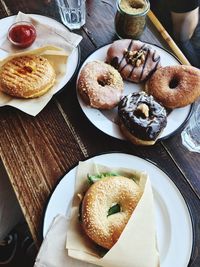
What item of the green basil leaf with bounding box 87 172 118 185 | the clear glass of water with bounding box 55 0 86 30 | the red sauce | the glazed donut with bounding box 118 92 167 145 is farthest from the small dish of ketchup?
the green basil leaf with bounding box 87 172 118 185

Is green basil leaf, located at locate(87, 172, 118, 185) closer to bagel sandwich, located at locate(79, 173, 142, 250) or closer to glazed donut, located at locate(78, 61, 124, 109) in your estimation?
bagel sandwich, located at locate(79, 173, 142, 250)

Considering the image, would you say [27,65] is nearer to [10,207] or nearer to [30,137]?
[30,137]

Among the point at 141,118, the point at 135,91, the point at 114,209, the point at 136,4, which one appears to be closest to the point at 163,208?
the point at 114,209

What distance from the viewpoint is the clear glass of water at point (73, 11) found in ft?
3.93

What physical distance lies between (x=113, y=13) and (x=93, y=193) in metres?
0.63

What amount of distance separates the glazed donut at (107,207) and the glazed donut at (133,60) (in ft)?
1.06

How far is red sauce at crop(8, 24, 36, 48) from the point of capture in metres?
1.16

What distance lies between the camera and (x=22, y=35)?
3.82ft

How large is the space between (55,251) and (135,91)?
49 centimetres

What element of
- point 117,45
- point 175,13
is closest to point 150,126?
point 117,45

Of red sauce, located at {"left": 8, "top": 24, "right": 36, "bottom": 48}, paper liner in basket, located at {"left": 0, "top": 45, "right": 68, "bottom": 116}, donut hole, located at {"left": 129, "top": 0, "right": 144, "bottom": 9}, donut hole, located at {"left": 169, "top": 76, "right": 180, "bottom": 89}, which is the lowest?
donut hole, located at {"left": 169, "top": 76, "right": 180, "bottom": 89}


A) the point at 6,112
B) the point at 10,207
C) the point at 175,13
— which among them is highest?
the point at 6,112

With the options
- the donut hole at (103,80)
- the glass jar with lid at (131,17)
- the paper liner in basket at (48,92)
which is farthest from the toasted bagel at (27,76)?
the glass jar with lid at (131,17)

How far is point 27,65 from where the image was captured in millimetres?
1093
